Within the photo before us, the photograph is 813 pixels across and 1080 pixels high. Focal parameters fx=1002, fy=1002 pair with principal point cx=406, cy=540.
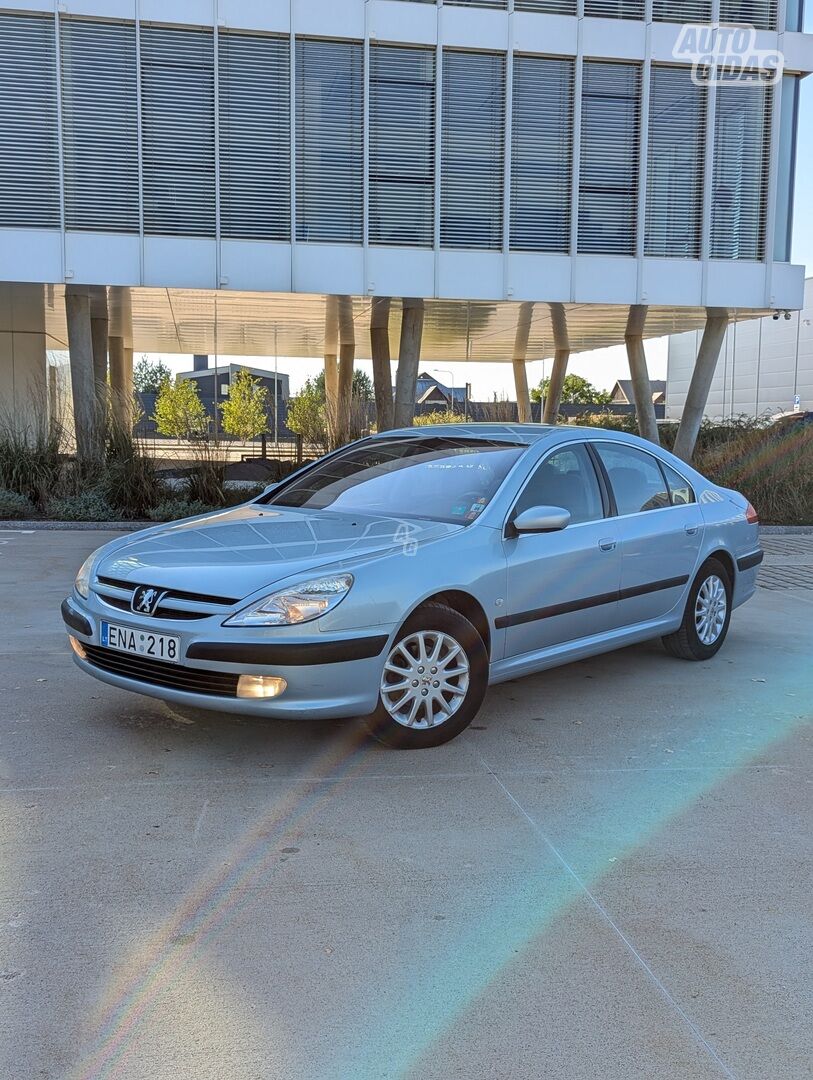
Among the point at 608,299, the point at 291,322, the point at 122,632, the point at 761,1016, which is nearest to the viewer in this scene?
the point at 761,1016

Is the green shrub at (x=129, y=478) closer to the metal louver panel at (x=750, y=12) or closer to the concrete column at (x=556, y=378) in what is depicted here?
the metal louver panel at (x=750, y=12)

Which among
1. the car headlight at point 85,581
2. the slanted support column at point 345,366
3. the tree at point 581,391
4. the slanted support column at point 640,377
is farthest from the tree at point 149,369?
the tree at point 581,391

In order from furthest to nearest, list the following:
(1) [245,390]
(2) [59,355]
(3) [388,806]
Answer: (1) [245,390] → (2) [59,355] → (3) [388,806]

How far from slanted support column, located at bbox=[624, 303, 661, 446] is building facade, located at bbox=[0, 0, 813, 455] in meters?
2.27

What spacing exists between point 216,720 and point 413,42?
1406 cm

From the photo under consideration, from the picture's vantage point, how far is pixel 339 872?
3.44 m

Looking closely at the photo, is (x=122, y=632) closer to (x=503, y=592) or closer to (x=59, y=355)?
(x=503, y=592)

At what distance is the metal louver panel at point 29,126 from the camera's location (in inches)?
588

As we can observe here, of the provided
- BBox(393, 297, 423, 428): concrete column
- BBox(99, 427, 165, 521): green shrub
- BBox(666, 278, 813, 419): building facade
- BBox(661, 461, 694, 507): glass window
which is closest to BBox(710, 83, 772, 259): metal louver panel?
BBox(393, 297, 423, 428): concrete column

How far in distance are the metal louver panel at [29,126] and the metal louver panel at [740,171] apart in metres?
10.9

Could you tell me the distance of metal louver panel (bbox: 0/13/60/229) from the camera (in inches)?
588

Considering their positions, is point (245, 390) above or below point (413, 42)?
below

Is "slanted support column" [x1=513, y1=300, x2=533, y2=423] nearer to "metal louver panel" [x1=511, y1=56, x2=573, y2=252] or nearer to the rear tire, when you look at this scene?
"metal louver panel" [x1=511, y1=56, x2=573, y2=252]

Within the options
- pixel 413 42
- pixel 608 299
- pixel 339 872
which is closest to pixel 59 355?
A: pixel 413 42
